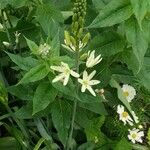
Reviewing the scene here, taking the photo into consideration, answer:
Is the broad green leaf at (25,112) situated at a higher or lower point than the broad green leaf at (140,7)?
lower

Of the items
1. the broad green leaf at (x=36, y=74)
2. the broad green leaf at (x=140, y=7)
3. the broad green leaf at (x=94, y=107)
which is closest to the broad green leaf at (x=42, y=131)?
the broad green leaf at (x=94, y=107)

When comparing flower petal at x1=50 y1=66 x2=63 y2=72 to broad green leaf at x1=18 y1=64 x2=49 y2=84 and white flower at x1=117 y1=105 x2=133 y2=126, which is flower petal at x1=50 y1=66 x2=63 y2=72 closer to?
broad green leaf at x1=18 y1=64 x2=49 y2=84

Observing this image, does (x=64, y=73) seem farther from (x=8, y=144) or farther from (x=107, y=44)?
(x=8, y=144)

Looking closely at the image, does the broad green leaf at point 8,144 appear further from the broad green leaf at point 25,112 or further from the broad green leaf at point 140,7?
the broad green leaf at point 140,7

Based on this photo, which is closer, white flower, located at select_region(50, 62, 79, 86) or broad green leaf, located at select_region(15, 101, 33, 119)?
white flower, located at select_region(50, 62, 79, 86)

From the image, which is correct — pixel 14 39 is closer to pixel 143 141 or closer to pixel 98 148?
pixel 98 148

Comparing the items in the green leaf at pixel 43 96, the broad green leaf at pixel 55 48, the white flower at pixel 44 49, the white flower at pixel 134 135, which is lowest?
the white flower at pixel 134 135

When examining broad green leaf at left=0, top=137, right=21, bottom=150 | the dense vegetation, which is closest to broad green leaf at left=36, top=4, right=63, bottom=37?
the dense vegetation

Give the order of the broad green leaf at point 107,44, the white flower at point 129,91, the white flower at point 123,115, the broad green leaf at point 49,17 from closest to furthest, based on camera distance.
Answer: the broad green leaf at point 107,44, the broad green leaf at point 49,17, the white flower at point 123,115, the white flower at point 129,91
